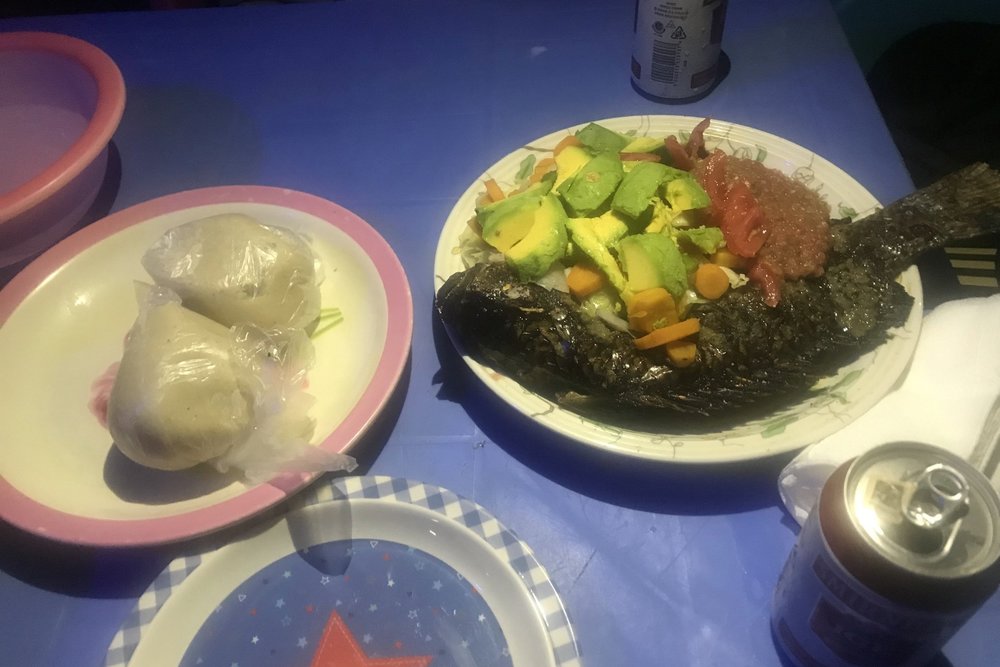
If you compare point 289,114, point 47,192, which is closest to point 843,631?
point 47,192

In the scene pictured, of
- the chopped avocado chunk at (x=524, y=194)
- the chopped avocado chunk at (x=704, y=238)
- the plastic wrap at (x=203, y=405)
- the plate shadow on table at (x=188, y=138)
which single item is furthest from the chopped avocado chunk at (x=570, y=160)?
the plate shadow on table at (x=188, y=138)

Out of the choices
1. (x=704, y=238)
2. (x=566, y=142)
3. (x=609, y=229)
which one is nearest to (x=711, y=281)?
(x=704, y=238)

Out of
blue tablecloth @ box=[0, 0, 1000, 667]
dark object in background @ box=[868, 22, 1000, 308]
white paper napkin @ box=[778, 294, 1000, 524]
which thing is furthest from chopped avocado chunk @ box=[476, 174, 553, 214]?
dark object in background @ box=[868, 22, 1000, 308]

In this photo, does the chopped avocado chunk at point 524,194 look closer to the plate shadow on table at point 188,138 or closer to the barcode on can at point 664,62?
the barcode on can at point 664,62

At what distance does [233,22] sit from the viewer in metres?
1.98

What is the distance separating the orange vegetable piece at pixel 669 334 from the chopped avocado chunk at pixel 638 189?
19 cm

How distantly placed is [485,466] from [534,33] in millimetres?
1261

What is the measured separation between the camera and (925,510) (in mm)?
637

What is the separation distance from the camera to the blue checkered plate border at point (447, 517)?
0.86 meters

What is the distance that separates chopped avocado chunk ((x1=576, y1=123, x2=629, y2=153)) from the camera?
1289 mm

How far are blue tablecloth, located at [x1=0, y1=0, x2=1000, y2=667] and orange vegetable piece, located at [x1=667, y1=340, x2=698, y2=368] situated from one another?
154 mm

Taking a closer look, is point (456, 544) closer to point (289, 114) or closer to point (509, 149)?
point (509, 149)

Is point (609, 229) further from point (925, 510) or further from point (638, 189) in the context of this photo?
point (925, 510)

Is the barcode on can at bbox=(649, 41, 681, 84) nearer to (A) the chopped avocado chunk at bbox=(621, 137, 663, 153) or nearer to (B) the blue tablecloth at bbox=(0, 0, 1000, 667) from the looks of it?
(B) the blue tablecloth at bbox=(0, 0, 1000, 667)
